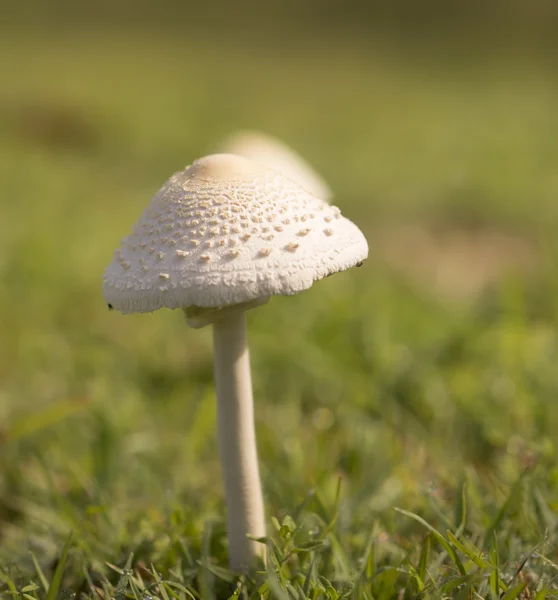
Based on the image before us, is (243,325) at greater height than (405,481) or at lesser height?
greater

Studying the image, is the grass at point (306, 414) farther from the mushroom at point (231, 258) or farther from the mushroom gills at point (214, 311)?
the mushroom gills at point (214, 311)

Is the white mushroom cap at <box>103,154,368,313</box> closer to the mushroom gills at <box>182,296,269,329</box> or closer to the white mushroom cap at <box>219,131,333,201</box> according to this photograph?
the mushroom gills at <box>182,296,269,329</box>

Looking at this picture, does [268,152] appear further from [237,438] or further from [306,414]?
[237,438]

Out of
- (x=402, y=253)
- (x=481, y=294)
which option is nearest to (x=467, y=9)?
(x=402, y=253)

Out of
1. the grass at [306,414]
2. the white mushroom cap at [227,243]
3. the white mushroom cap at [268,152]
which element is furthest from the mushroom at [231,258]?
the white mushroom cap at [268,152]

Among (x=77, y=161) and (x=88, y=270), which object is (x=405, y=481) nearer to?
(x=88, y=270)

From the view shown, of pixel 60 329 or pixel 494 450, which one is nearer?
pixel 494 450

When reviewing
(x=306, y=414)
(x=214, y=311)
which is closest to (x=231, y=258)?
(x=214, y=311)
